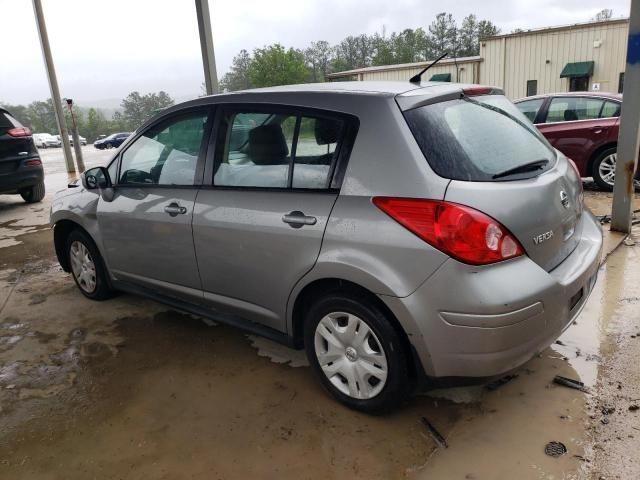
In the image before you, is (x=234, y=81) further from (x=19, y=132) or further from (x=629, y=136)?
(x=629, y=136)

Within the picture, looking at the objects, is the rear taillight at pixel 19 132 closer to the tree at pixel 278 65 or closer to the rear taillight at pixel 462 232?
the rear taillight at pixel 462 232

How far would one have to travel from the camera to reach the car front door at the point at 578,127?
7.19 m

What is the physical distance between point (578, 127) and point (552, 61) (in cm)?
1959

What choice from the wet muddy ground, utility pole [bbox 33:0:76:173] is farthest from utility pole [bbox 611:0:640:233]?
utility pole [bbox 33:0:76:173]

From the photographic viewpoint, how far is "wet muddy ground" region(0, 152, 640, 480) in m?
2.15

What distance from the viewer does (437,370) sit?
2156 mm

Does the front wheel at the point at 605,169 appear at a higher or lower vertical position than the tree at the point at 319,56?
lower

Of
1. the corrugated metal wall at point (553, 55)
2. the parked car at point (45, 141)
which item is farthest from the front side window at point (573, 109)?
the parked car at point (45, 141)

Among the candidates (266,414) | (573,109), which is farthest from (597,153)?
(266,414)

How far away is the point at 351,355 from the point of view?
94.7 inches

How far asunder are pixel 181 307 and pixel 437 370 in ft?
5.97

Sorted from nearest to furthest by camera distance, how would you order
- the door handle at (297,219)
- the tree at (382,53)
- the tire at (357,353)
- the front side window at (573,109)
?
the tire at (357,353) < the door handle at (297,219) < the front side window at (573,109) < the tree at (382,53)

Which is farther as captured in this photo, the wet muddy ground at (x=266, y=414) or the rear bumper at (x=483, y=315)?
the wet muddy ground at (x=266, y=414)

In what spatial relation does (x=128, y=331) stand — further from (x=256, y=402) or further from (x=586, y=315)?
(x=586, y=315)
